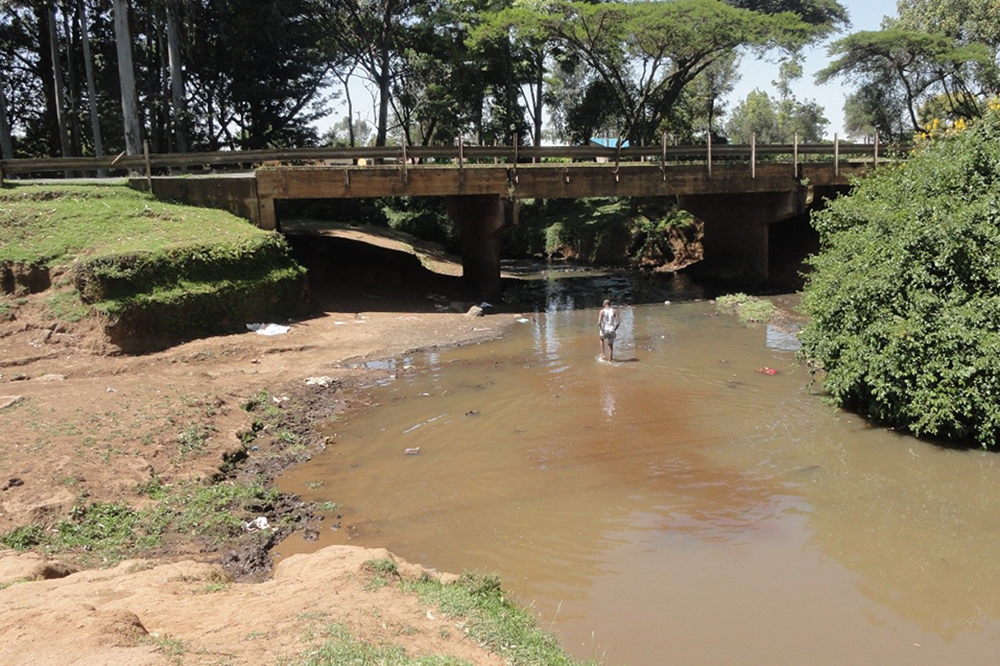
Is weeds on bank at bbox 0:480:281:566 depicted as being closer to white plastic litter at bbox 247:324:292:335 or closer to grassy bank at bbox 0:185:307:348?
grassy bank at bbox 0:185:307:348

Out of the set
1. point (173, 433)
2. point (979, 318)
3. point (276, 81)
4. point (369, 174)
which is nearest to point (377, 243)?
point (369, 174)

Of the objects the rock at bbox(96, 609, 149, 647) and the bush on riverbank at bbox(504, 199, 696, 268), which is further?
the bush on riverbank at bbox(504, 199, 696, 268)

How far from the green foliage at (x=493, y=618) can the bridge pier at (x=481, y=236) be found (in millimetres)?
17884

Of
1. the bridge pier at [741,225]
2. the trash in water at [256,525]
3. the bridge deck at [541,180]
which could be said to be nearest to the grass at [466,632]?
the trash in water at [256,525]

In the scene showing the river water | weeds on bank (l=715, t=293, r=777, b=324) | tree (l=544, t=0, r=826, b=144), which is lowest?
the river water

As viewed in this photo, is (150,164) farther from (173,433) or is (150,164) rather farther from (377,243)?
(173,433)

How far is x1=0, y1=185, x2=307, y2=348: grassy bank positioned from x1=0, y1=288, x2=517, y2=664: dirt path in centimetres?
61

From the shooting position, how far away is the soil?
16.5ft

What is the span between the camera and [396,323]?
818 inches

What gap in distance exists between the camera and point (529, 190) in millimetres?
23156

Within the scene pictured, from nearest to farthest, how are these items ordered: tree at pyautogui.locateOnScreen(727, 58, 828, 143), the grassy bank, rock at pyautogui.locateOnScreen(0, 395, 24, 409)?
rock at pyautogui.locateOnScreen(0, 395, 24, 409), the grassy bank, tree at pyautogui.locateOnScreen(727, 58, 828, 143)

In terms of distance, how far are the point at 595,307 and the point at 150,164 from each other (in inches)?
544

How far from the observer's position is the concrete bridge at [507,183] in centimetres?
2109

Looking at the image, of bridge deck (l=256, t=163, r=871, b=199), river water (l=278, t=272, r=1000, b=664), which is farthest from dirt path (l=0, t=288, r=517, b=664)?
bridge deck (l=256, t=163, r=871, b=199)
